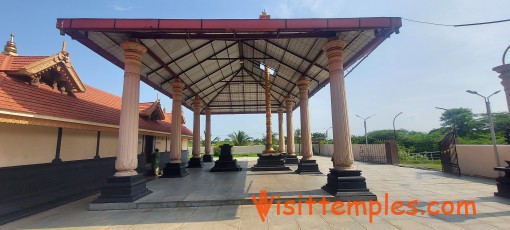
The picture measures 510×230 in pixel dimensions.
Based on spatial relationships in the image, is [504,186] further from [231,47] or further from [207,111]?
[207,111]

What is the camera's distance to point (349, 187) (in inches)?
267

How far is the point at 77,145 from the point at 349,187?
30.0 feet

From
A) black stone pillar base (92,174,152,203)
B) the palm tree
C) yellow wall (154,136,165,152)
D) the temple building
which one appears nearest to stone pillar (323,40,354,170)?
black stone pillar base (92,174,152,203)

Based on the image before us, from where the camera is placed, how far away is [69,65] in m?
7.79

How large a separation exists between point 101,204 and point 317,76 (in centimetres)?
1038

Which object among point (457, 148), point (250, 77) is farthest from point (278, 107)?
point (457, 148)

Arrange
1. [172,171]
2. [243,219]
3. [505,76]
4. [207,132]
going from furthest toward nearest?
1. [207,132]
2. [172,171]
3. [505,76]
4. [243,219]

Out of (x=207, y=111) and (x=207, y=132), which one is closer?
(x=207, y=132)

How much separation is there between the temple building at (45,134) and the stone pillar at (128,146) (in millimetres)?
1430

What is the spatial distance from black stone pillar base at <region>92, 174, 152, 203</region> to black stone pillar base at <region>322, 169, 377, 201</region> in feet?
18.6

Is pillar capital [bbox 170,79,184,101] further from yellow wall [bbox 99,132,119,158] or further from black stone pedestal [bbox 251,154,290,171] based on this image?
black stone pedestal [bbox 251,154,290,171]

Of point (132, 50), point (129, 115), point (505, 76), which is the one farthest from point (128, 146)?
point (505, 76)

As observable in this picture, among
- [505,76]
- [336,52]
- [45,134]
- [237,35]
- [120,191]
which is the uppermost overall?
[237,35]

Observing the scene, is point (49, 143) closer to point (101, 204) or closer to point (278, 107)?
point (101, 204)
